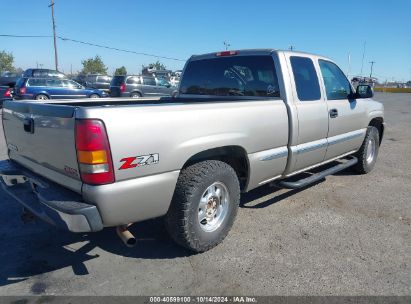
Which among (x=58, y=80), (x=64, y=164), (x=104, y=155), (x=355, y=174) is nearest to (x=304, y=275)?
(x=104, y=155)

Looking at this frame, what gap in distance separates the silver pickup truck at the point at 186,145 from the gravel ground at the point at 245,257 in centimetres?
36

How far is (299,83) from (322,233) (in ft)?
5.84

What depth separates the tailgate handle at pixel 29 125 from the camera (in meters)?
2.98

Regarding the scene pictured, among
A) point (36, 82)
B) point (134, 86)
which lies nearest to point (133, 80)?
point (134, 86)

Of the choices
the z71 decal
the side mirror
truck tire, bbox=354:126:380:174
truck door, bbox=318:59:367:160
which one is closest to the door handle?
truck door, bbox=318:59:367:160

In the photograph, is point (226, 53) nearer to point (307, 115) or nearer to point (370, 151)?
point (307, 115)

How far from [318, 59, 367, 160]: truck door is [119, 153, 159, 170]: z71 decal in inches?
112

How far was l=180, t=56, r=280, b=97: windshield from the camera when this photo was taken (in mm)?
4176

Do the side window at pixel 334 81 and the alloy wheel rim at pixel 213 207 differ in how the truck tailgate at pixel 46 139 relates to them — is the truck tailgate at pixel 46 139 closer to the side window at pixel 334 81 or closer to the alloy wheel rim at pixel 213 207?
the alloy wheel rim at pixel 213 207

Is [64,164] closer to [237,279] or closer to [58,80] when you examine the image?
[237,279]

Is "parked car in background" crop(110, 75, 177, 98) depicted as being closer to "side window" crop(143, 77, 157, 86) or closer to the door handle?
"side window" crop(143, 77, 157, 86)

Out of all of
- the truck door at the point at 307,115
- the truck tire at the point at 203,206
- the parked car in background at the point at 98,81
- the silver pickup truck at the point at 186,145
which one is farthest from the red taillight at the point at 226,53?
the parked car in background at the point at 98,81

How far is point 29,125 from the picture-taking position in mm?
3010

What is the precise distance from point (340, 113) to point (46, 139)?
381cm
